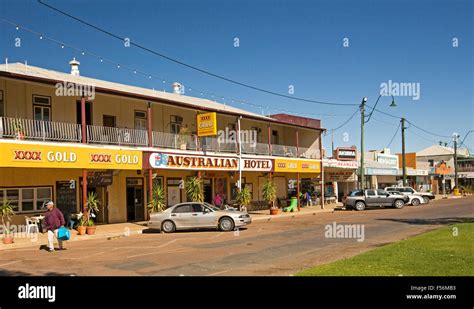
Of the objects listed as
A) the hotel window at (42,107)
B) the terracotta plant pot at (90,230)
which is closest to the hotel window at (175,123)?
the hotel window at (42,107)

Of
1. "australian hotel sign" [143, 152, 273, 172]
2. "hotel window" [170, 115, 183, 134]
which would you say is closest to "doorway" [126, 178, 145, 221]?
"australian hotel sign" [143, 152, 273, 172]

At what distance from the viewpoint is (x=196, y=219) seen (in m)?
20.4

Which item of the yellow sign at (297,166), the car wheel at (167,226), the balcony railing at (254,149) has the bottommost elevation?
the car wheel at (167,226)

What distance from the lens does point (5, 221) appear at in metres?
20.3

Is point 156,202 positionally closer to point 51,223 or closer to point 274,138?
point 51,223

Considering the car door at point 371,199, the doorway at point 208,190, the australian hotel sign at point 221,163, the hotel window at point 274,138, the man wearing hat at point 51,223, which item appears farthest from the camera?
the hotel window at point 274,138

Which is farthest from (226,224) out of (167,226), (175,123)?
(175,123)

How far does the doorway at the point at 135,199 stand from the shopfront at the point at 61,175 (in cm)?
91

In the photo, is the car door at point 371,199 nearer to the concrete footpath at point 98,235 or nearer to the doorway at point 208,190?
the doorway at point 208,190

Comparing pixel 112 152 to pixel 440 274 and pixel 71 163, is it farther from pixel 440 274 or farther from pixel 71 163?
pixel 440 274

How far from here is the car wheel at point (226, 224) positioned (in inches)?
802

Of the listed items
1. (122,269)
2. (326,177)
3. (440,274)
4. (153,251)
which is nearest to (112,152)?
(153,251)

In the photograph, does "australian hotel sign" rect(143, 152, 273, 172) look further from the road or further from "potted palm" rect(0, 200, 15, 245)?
"potted palm" rect(0, 200, 15, 245)

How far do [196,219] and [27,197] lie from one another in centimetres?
791
